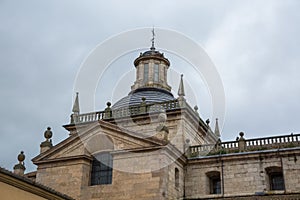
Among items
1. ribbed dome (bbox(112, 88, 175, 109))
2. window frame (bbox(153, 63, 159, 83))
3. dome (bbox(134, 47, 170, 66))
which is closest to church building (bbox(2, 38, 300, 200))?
ribbed dome (bbox(112, 88, 175, 109))

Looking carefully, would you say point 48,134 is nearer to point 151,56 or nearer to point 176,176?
point 176,176

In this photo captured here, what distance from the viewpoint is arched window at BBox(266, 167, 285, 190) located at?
77.7 feet

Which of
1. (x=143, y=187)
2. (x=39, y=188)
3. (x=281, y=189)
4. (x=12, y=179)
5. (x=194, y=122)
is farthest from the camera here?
(x=194, y=122)

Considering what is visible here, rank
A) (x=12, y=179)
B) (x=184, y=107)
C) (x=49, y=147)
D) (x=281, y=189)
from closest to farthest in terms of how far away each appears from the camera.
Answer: (x=12, y=179) < (x=281, y=189) < (x=49, y=147) < (x=184, y=107)

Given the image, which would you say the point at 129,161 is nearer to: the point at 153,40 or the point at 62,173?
the point at 62,173

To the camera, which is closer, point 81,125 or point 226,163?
point 226,163

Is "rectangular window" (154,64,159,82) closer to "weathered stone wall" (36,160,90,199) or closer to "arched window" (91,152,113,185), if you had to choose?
"arched window" (91,152,113,185)

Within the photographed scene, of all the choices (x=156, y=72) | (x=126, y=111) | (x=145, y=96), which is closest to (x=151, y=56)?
(x=156, y=72)

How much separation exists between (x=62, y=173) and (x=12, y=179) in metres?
11.2

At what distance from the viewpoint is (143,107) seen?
91.6ft

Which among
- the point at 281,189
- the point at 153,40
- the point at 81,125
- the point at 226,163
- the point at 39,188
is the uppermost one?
the point at 153,40

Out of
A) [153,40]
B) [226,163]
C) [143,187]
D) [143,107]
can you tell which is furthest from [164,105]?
[153,40]

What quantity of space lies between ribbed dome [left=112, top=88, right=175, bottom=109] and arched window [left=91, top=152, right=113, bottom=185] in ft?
21.2

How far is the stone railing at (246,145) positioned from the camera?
24.4 metres
